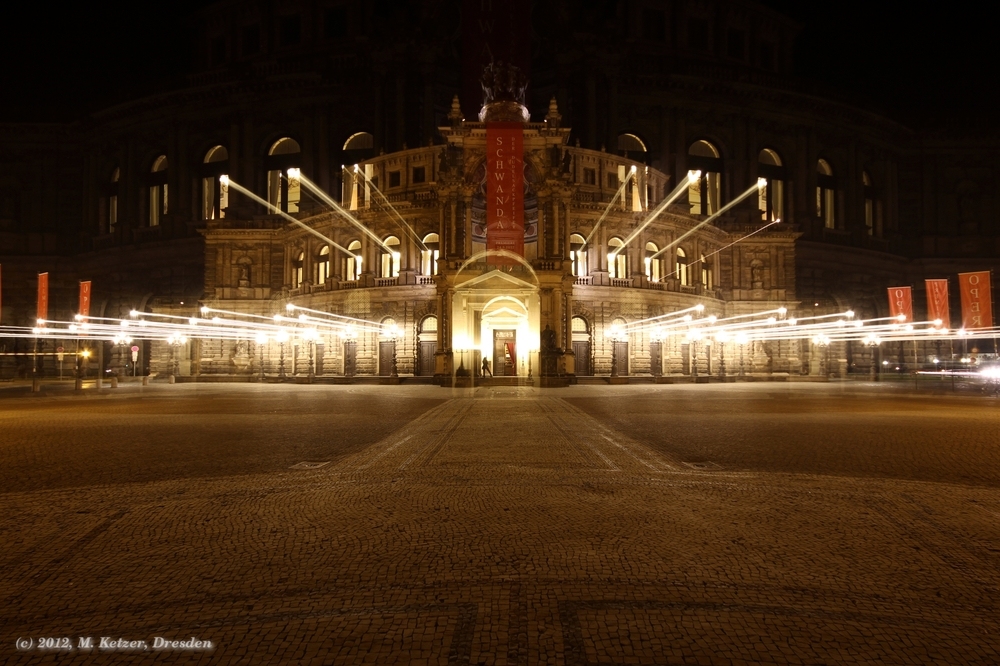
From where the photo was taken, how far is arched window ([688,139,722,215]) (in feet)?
217

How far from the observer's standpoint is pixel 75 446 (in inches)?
496

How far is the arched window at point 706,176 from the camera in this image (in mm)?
66188

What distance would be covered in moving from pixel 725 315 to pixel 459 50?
35968 mm

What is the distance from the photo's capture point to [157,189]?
7312 cm

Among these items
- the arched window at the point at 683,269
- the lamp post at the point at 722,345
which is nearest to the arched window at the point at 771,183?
the arched window at the point at 683,269

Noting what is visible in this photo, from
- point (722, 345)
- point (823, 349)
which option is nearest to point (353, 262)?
point (722, 345)

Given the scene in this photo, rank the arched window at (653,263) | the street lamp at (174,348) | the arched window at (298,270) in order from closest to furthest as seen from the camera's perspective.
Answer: the arched window at (653,263) → the street lamp at (174,348) → the arched window at (298,270)

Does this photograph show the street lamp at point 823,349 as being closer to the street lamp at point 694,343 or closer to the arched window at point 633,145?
the street lamp at point 694,343

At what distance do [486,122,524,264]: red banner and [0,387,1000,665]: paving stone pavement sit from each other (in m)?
30.7

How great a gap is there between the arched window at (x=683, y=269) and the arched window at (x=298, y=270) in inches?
1187

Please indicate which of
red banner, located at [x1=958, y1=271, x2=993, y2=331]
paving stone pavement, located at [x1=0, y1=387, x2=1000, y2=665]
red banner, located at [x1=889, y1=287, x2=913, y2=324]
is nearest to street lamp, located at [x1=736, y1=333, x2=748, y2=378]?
red banner, located at [x1=889, y1=287, x2=913, y2=324]

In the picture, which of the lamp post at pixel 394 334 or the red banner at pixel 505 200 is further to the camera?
the lamp post at pixel 394 334

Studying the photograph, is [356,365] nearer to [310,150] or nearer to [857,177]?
[310,150]

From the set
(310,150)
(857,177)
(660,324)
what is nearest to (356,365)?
(660,324)
